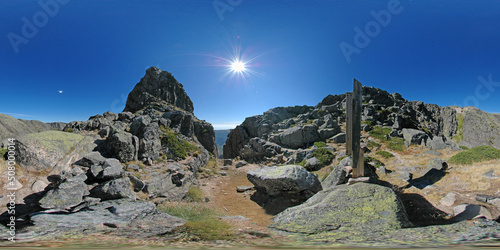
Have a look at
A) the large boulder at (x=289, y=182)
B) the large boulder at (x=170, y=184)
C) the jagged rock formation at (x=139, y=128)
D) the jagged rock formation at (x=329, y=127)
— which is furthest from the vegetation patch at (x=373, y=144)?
the jagged rock formation at (x=139, y=128)

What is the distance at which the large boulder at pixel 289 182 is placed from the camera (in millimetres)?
11094

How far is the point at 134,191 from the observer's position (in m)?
10.2

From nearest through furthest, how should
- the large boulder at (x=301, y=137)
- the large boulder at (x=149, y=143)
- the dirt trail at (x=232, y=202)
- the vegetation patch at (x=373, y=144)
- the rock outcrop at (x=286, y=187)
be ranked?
the dirt trail at (x=232, y=202) < the rock outcrop at (x=286, y=187) < the large boulder at (x=149, y=143) < the vegetation patch at (x=373, y=144) < the large boulder at (x=301, y=137)

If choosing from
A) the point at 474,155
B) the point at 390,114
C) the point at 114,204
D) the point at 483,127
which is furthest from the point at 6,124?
the point at 483,127

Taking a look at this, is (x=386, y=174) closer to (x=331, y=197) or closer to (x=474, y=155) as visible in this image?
(x=474, y=155)

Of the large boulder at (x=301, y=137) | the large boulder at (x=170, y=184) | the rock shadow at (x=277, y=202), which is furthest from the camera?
the large boulder at (x=301, y=137)

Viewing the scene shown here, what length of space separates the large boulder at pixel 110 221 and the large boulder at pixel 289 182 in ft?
21.5

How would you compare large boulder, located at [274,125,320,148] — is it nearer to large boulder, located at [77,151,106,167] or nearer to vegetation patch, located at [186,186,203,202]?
vegetation patch, located at [186,186,203,202]

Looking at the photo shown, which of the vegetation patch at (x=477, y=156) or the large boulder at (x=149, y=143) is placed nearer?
the vegetation patch at (x=477, y=156)

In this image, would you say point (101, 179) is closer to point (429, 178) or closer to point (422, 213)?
point (422, 213)

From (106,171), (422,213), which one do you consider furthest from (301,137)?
(106,171)

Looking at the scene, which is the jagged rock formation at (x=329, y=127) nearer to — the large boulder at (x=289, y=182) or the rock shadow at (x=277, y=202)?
the large boulder at (x=289, y=182)

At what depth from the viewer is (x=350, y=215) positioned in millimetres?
6375

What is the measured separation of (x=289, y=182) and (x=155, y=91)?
80490 millimetres
